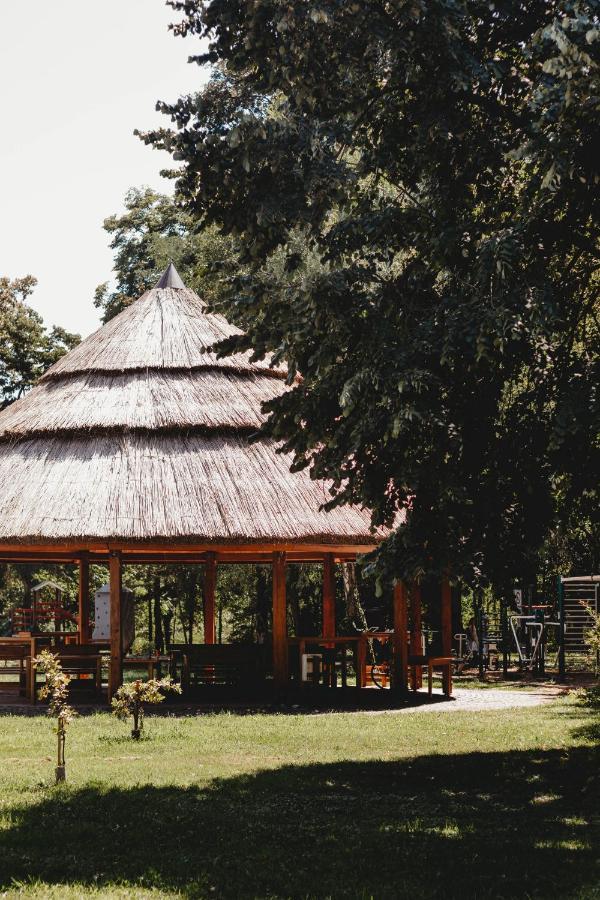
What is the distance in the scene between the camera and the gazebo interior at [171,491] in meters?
16.8

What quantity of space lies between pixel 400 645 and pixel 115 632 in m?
4.79

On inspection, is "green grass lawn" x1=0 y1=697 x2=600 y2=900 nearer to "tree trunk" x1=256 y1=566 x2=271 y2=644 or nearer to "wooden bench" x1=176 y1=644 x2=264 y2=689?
"wooden bench" x1=176 y1=644 x2=264 y2=689

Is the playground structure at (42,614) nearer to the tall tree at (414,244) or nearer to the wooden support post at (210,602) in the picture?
the wooden support post at (210,602)

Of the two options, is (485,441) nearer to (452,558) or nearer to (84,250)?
(452,558)

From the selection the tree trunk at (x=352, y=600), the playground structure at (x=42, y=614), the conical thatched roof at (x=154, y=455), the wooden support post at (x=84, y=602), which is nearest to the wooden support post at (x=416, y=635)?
the conical thatched roof at (x=154, y=455)

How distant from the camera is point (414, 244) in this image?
933 cm

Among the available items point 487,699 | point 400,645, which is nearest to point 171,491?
point 400,645

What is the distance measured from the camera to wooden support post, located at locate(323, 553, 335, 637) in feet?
70.8

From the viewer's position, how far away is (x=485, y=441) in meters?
9.59

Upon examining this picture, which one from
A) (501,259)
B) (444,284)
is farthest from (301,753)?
(501,259)

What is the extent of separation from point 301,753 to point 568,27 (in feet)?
25.1

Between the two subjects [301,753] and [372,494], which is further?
[301,753]

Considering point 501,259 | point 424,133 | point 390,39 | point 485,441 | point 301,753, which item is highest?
point 390,39

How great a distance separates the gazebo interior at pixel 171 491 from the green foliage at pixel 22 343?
16.0 m
